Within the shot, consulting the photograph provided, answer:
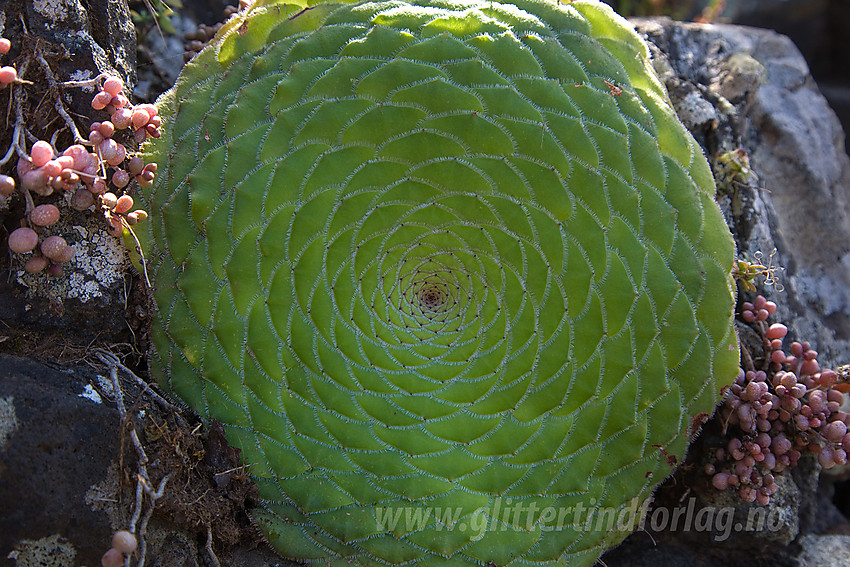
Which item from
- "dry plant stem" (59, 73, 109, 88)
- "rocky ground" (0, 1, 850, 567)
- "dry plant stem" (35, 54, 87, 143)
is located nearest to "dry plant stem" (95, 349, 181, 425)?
"rocky ground" (0, 1, 850, 567)

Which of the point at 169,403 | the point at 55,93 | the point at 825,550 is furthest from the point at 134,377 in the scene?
the point at 825,550

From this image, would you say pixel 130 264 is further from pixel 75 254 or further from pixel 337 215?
pixel 337 215

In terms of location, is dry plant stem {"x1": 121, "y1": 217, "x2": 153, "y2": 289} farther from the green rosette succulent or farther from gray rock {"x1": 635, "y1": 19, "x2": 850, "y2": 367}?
gray rock {"x1": 635, "y1": 19, "x2": 850, "y2": 367}

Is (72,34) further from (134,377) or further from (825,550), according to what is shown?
(825,550)

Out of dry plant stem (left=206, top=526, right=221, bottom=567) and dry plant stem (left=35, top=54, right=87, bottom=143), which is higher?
dry plant stem (left=35, top=54, right=87, bottom=143)

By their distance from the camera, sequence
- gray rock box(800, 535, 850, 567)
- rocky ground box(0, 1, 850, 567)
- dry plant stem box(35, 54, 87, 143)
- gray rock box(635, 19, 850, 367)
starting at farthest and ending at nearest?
gray rock box(635, 19, 850, 367) → gray rock box(800, 535, 850, 567) → dry plant stem box(35, 54, 87, 143) → rocky ground box(0, 1, 850, 567)

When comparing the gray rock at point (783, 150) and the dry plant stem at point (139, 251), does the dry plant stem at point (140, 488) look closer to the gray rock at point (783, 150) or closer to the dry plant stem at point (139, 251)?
the dry plant stem at point (139, 251)

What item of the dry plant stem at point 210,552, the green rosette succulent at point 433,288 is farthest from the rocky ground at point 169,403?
the green rosette succulent at point 433,288
